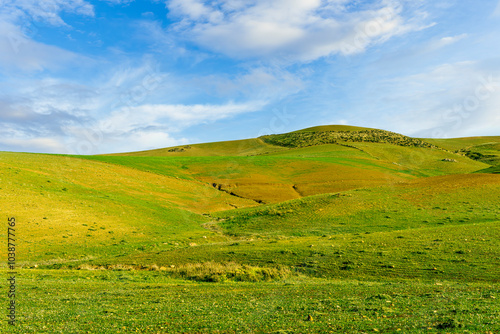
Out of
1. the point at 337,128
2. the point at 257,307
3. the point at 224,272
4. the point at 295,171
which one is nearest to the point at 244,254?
the point at 224,272

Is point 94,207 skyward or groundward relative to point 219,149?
groundward

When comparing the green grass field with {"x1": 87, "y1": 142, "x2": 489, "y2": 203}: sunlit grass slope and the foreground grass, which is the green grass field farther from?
{"x1": 87, "y1": 142, "x2": 489, "y2": 203}: sunlit grass slope

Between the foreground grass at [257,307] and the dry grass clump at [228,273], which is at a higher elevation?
the foreground grass at [257,307]

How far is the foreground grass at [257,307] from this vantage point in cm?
1102

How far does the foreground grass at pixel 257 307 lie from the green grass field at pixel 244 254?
0.08 meters

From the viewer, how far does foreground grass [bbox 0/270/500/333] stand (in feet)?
36.2

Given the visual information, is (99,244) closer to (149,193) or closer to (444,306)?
(149,193)

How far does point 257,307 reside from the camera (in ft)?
45.1

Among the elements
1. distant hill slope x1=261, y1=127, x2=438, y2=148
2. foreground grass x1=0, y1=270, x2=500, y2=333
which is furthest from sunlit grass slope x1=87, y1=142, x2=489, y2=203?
foreground grass x1=0, y1=270, x2=500, y2=333

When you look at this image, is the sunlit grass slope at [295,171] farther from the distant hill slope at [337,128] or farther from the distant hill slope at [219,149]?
the distant hill slope at [337,128]

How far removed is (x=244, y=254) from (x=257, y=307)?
14017mm

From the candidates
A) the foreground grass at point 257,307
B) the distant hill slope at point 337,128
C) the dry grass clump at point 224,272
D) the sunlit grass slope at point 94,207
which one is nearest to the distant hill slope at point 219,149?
the distant hill slope at point 337,128

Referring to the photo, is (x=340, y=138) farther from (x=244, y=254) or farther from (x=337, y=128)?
(x=244, y=254)

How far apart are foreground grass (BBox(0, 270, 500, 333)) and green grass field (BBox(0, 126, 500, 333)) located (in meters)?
0.08
